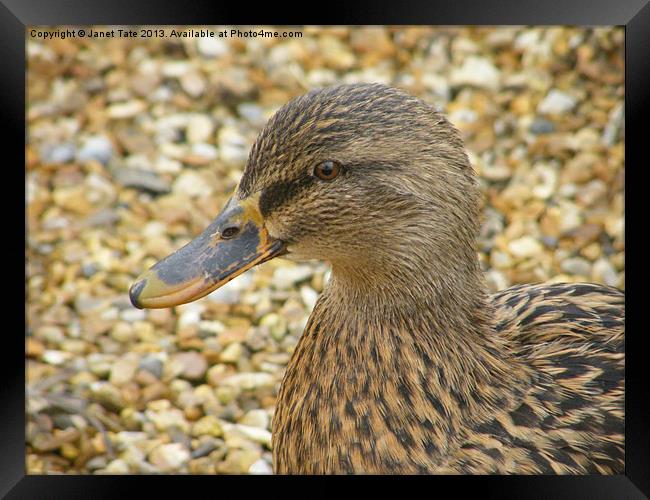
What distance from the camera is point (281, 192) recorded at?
250cm

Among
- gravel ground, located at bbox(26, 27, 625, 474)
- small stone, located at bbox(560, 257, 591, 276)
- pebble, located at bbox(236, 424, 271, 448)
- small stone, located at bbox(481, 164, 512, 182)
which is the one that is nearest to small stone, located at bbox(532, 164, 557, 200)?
gravel ground, located at bbox(26, 27, 625, 474)

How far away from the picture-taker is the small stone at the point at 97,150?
448 centimetres

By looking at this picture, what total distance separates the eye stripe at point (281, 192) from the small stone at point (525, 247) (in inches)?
77.4

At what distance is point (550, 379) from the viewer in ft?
8.79

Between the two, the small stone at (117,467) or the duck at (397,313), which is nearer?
the duck at (397,313)

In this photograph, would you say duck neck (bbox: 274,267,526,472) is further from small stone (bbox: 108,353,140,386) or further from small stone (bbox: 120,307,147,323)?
small stone (bbox: 120,307,147,323)

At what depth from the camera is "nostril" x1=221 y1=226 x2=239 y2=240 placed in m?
2.53

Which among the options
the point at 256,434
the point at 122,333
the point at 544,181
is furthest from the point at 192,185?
the point at 544,181

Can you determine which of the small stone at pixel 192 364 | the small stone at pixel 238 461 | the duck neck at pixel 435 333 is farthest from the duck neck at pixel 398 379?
the small stone at pixel 192 364

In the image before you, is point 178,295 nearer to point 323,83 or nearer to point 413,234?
point 413,234

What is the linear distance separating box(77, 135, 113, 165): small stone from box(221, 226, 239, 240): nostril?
2.10 metres

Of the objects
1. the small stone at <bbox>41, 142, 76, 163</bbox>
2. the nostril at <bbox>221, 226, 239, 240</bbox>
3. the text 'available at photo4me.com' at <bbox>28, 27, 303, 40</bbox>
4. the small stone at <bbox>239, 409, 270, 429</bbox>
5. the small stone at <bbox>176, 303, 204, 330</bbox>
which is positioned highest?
the text 'available at photo4me.com' at <bbox>28, 27, 303, 40</bbox>

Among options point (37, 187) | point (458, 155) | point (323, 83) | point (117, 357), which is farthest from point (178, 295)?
point (323, 83)

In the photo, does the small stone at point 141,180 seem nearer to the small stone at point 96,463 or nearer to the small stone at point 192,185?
the small stone at point 192,185
